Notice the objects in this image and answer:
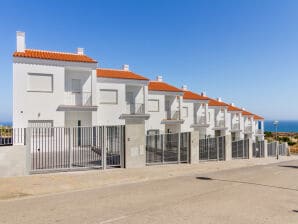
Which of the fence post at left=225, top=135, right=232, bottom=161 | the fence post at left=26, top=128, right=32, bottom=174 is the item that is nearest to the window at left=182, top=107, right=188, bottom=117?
the fence post at left=225, top=135, right=232, bottom=161

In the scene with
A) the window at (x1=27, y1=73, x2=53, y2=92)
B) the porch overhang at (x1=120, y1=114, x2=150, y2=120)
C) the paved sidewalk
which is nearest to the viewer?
the paved sidewalk

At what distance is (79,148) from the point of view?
14.3m

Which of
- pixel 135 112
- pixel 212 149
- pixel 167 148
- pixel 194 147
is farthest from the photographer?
pixel 135 112

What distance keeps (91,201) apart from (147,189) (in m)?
2.51

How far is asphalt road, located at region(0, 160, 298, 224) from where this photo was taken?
21.8ft

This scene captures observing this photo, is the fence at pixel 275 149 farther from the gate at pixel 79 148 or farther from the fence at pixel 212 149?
the gate at pixel 79 148

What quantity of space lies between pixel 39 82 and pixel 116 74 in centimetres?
871

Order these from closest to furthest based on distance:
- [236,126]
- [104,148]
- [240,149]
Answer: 1. [104,148]
2. [240,149]
3. [236,126]

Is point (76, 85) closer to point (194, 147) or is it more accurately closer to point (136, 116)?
point (136, 116)

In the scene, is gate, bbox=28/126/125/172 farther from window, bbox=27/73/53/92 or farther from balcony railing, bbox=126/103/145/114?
balcony railing, bbox=126/103/145/114

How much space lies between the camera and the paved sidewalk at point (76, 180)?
9.77 meters

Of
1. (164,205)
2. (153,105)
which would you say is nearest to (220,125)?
(153,105)

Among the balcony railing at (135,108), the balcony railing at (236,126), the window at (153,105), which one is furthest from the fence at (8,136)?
the balcony railing at (236,126)

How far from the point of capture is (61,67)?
2302cm
